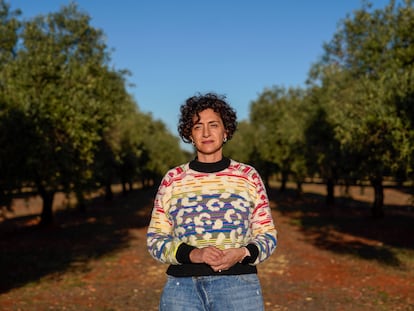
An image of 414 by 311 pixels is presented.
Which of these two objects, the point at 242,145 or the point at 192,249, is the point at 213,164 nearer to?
the point at 192,249

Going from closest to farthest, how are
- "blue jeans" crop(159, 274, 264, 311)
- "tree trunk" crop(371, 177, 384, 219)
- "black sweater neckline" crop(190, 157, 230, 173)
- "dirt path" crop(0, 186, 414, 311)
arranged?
1. "blue jeans" crop(159, 274, 264, 311)
2. "black sweater neckline" crop(190, 157, 230, 173)
3. "dirt path" crop(0, 186, 414, 311)
4. "tree trunk" crop(371, 177, 384, 219)

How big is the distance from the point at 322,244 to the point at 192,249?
2018cm

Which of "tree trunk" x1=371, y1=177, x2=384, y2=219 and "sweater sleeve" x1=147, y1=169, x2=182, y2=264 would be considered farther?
"tree trunk" x1=371, y1=177, x2=384, y2=219

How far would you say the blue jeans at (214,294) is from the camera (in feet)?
9.46

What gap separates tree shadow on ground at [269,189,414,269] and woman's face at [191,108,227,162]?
1523 centimetres

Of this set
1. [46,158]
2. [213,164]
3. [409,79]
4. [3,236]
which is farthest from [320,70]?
[213,164]

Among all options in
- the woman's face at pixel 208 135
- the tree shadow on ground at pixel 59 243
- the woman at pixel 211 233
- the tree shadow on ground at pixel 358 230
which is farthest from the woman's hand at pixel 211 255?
the tree shadow on ground at pixel 358 230

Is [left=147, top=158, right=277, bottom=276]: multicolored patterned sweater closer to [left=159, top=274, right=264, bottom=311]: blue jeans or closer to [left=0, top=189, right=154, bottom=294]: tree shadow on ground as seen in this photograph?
[left=159, top=274, right=264, bottom=311]: blue jeans

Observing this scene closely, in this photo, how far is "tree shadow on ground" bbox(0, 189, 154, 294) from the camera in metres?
16.5

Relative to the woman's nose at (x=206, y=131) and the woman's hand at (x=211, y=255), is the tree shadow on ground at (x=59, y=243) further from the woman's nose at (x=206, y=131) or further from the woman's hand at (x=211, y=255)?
the woman's hand at (x=211, y=255)

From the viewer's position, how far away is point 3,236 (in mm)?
24328

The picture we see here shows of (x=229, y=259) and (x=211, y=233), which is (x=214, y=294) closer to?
(x=229, y=259)

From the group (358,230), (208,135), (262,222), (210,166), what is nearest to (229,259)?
(262,222)

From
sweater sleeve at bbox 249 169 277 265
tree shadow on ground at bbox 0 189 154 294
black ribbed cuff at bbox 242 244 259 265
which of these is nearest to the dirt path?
tree shadow on ground at bbox 0 189 154 294
